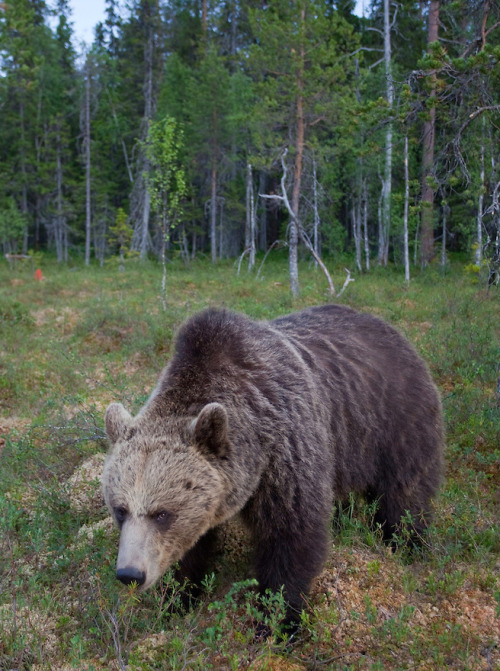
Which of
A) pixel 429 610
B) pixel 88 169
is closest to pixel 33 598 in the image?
pixel 429 610

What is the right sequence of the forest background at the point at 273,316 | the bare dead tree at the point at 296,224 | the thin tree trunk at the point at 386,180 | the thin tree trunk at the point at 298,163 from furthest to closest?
1. the thin tree trunk at the point at 386,180
2. the thin tree trunk at the point at 298,163
3. the bare dead tree at the point at 296,224
4. the forest background at the point at 273,316

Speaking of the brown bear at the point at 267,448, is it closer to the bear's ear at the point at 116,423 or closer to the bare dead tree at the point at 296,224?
the bear's ear at the point at 116,423

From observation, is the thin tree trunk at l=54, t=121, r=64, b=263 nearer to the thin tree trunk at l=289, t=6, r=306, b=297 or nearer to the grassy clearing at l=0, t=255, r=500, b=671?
the thin tree trunk at l=289, t=6, r=306, b=297

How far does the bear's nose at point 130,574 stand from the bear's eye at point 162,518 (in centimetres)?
25

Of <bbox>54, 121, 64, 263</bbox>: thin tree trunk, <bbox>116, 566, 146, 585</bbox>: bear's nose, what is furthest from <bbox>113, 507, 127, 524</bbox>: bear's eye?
<bbox>54, 121, 64, 263</bbox>: thin tree trunk

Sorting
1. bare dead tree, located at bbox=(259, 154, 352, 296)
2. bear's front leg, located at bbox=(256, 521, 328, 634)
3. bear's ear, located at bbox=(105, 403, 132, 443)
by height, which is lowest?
bear's front leg, located at bbox=(256, 521, 328, 634)

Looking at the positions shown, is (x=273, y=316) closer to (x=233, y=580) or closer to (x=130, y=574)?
(x=233, y=580)

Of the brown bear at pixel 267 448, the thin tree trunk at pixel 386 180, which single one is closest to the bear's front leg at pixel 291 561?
the brown bear at pixel 267 448

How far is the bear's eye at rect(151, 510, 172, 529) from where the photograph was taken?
274 centimetres

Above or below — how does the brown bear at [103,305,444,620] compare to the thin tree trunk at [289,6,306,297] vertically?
below

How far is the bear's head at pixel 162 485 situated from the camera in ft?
8.84

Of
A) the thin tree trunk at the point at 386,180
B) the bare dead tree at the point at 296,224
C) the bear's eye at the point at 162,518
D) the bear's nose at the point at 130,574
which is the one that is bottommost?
the bear's nose at the point at 130,574

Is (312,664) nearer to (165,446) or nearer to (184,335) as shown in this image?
(165,446)

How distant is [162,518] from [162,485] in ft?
0.57
